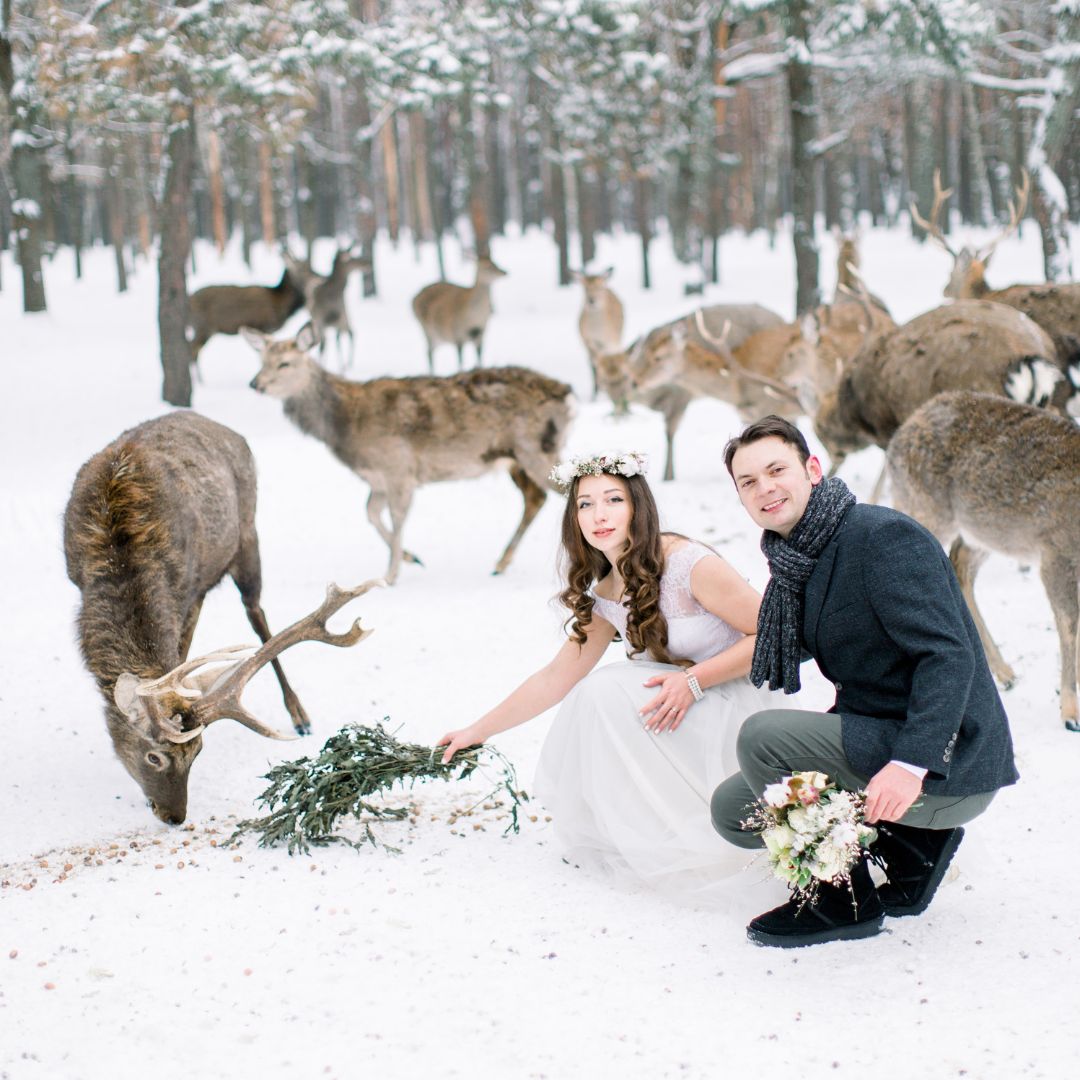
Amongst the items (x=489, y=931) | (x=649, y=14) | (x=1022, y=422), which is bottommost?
(x=489, y=931)

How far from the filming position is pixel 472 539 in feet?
31.7

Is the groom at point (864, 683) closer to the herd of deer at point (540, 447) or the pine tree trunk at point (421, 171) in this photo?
the herd of deer at point (540, 447)

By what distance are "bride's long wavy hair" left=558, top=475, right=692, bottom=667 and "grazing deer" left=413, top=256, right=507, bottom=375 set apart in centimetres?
1284

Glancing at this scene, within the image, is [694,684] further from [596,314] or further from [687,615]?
[596,314]

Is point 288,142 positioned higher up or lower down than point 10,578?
higher up

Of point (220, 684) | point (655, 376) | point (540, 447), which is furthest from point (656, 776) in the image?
point (655, 376)

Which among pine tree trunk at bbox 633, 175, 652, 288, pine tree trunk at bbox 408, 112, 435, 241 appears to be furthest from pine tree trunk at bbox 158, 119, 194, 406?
pine tree trunk at bbox 408, 112, 435, 241

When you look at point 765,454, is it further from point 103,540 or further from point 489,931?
point 103,540

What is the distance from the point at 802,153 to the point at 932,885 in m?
12.8

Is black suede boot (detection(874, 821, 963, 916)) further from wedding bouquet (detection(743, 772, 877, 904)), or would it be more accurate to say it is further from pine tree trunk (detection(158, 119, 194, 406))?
pine tree trunk (detection(158, 119, 194, 406))

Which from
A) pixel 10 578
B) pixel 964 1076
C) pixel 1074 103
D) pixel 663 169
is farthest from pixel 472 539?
pixel 663 169

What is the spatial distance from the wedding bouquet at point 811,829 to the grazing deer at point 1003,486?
2419 mm

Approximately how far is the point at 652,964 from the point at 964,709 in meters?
1.07

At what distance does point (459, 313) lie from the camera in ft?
55.3
